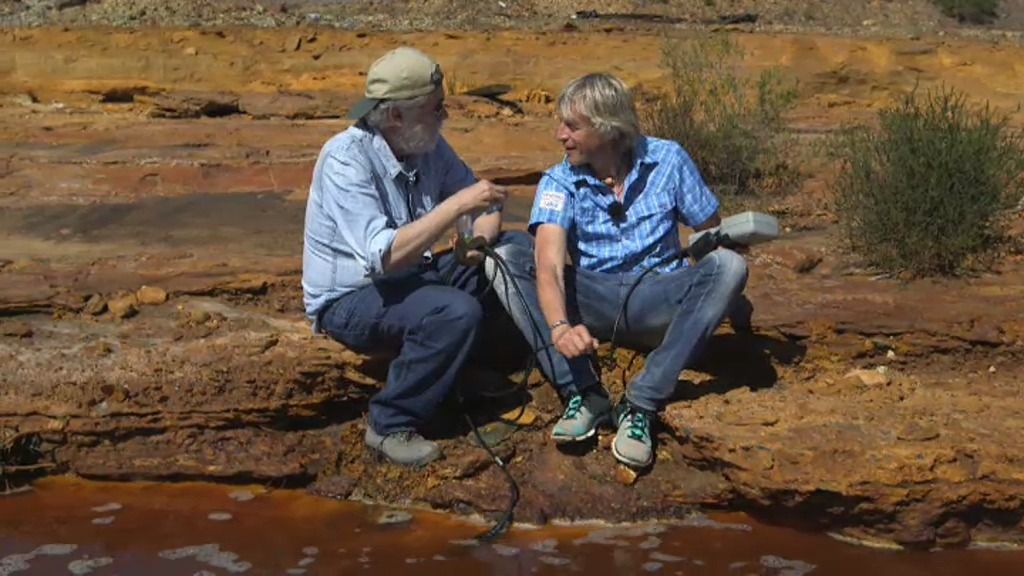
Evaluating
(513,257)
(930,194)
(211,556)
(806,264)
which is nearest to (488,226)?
(513,257)

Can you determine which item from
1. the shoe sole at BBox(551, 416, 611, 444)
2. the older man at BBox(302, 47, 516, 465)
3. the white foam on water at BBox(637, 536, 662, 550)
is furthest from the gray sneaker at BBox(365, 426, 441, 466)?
the white foam on water at BBox(637, 536, 662, 550)

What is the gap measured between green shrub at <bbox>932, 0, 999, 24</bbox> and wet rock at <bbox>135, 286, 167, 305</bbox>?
1935 cm

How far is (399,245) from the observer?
14.6 feet

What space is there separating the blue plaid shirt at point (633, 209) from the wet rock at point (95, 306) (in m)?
1.95

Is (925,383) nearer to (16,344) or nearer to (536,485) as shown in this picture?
(536,485)

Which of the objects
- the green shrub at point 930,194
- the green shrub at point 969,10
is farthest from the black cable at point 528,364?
the green shrub at point 969,10

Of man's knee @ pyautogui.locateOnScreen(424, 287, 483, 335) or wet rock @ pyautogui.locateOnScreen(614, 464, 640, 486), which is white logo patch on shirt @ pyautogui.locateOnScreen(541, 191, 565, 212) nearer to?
man's knee @ pyautogui.locateOnScreen(424, 287, 483, 335)

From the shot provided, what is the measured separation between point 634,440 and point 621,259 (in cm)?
60

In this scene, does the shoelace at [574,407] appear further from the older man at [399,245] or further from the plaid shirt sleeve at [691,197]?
the plaid shirt sleeve at [691,197]

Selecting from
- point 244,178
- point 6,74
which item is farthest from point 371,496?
point 6,74

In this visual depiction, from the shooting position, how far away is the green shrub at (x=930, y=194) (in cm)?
597

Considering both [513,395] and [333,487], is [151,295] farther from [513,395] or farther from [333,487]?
[513,395]

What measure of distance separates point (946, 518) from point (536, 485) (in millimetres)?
1319

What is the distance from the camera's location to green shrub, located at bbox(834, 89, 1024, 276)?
19.6 ft
